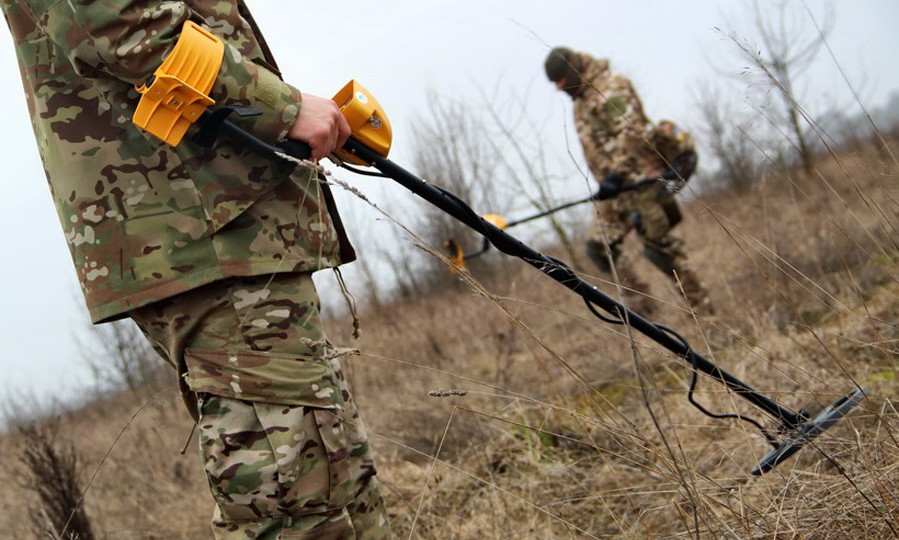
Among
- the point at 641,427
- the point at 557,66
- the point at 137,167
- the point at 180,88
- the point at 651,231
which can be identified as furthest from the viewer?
the point at 651,231

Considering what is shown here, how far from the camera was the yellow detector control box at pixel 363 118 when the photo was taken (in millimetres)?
1628

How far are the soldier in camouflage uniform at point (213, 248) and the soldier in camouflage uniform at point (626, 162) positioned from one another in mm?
3756

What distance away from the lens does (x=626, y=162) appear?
17.5ft

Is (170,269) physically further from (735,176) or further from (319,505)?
(735,176)

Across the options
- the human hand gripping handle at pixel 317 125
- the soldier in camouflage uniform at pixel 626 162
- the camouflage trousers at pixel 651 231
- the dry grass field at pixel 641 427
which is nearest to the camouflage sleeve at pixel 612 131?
the soldier in camouflage uniform at pixel 626 162

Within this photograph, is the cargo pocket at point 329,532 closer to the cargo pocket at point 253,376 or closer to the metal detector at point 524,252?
the cargo pocket at point 253,376

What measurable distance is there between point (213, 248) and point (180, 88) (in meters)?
0.29


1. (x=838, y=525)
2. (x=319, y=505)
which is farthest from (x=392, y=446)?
(x=838, y=525)

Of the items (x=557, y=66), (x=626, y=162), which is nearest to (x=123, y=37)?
(x=557, y=66)

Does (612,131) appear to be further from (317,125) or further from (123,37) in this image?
(123,37)

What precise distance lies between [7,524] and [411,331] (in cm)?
420

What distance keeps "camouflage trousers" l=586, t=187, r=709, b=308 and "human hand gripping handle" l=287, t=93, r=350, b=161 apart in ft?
12.6

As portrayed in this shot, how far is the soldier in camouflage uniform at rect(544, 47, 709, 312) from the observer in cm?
506

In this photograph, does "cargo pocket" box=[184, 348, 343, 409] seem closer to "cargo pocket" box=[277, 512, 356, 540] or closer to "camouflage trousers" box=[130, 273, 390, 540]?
"camouflage trousers" box=[130, 273, 390, 540]
